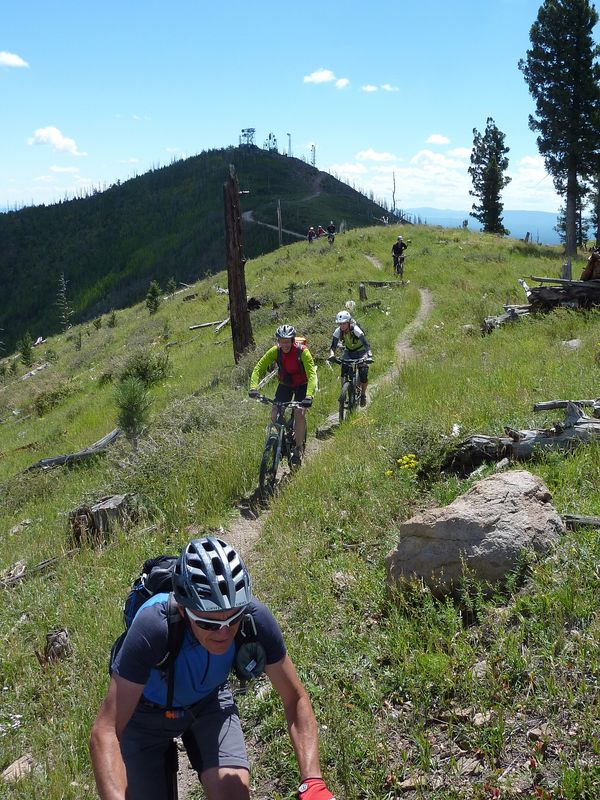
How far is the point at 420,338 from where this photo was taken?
680 inches

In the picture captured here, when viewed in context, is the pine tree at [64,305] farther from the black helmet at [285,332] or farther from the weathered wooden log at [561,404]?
the weathered wooden log at [561,404]

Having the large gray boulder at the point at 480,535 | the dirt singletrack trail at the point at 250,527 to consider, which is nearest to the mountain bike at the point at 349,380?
the dirt singletrack trail at the point at 250,527

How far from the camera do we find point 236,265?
17453mm

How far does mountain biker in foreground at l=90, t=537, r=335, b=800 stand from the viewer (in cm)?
276

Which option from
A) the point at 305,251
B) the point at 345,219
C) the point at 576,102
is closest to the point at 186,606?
the point at 576,102

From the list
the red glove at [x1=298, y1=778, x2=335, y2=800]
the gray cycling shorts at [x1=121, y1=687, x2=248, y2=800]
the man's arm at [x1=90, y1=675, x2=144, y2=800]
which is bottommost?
the gray cycling shorts at [x1=121, y1=687, x2=248, y2=800]

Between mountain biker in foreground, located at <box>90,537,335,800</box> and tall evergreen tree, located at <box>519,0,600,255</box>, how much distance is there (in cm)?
3532

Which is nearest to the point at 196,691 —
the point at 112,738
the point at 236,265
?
the point at 112,738

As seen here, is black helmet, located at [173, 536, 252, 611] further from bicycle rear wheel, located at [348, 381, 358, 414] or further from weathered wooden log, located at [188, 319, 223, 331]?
weathered wooden log, located at [188, 319, 223, 331]

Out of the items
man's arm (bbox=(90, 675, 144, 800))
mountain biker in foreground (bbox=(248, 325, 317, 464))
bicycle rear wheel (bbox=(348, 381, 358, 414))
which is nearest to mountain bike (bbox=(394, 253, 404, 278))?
bicycle rear wheel (bbox=(348, 381, 358, 414))

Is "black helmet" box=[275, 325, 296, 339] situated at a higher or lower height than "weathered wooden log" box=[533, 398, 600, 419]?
higher

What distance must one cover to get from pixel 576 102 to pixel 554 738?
3635 cm

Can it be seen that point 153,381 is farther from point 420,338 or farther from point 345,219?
point 345,219

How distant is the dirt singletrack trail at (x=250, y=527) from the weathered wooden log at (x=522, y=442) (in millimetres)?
2497
